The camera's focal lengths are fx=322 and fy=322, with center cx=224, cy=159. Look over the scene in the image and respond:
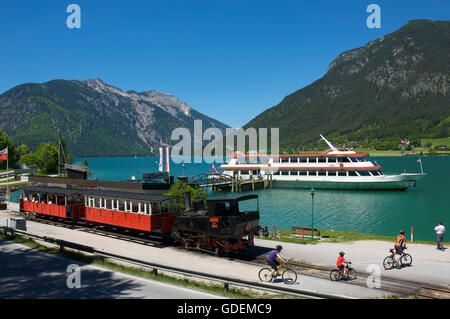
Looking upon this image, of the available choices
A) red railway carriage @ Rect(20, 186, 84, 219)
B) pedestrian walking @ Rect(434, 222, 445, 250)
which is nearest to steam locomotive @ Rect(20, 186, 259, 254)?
red railway carriage @ Rect(20, 186, 84, 219)

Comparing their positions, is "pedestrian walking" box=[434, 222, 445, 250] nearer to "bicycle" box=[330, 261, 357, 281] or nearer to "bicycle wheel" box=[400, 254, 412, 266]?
"bicycle wheel" box=[400, 254, 412, 266]

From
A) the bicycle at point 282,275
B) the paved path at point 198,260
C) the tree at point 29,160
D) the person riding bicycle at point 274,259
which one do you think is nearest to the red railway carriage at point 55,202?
the paved path at point 198,260

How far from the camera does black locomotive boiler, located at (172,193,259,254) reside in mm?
17594

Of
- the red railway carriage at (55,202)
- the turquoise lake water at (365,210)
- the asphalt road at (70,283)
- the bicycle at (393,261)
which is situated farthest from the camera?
the turquoise lake water at (365,210)

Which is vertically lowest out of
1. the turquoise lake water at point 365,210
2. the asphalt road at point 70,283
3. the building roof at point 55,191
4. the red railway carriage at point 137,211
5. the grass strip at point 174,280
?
the turquoise lake water at point 365,210

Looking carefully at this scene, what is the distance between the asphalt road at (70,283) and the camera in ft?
36.6

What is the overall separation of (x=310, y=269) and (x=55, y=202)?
80.3ft

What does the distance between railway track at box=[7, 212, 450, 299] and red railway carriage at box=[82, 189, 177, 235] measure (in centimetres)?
98

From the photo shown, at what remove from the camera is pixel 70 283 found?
40.7 ft

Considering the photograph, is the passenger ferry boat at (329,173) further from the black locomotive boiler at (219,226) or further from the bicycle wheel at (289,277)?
the bicycle wheel at (289,277)

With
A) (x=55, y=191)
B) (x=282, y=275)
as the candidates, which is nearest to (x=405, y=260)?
(x=282, y=275)

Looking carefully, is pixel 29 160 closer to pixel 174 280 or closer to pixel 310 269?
pixel 174 280
